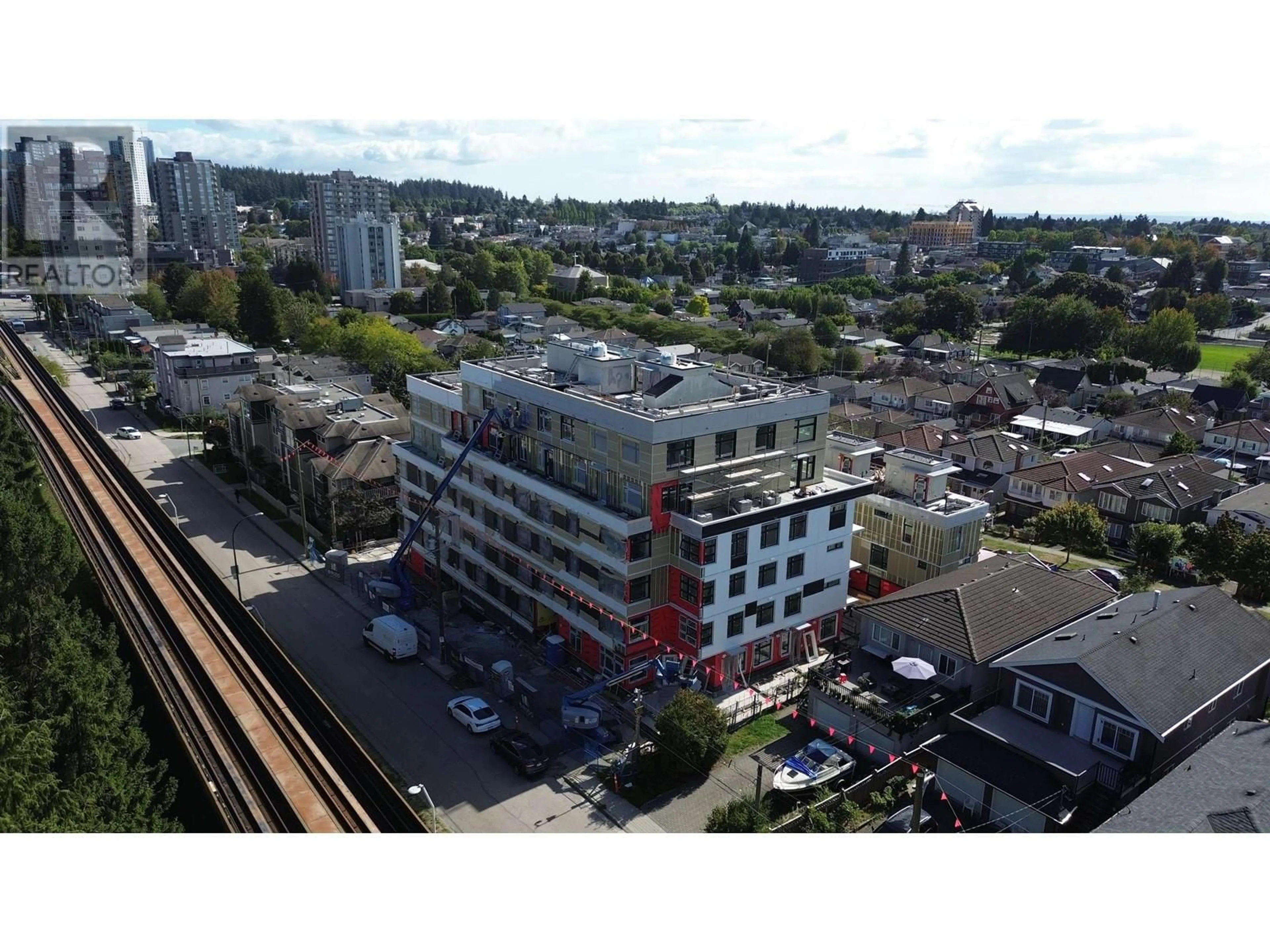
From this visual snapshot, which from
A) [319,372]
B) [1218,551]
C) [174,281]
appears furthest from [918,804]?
[174,281]

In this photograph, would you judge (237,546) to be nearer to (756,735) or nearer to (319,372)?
(756,735)

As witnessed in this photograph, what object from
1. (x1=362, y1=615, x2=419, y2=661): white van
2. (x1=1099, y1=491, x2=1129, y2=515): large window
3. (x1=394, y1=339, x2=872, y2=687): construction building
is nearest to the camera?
(x1=394, y1=339, x2=872, y2=687): construction building

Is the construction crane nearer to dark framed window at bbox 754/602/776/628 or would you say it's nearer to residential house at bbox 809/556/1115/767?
dark framed window at bbox 754/602/776/628

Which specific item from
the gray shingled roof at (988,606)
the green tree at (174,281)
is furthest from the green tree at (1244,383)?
the green tree at (174,281)

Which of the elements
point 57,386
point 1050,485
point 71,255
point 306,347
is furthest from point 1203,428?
point 71,255

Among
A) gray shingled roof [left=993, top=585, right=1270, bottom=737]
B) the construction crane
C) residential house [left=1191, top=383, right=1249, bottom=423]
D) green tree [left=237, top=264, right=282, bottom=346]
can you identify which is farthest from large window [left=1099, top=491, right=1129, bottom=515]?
green tree [left=237, top=264, right=282, bottom=346]

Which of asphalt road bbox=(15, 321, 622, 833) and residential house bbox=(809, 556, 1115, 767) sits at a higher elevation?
residential house bbox=(809, 556, 1115, 767)

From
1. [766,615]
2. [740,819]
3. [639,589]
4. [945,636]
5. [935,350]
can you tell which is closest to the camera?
[740,819]
